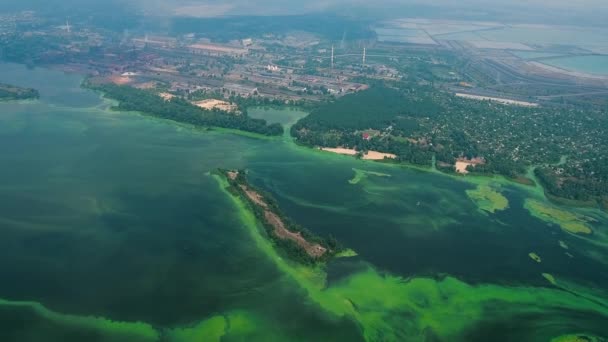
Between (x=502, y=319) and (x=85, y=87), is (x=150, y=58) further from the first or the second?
(x=502, y=319)

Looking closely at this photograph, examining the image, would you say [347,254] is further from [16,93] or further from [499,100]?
[16,93]

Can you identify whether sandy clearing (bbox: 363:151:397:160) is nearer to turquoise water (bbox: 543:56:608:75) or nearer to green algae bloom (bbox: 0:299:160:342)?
green algae bloom (bbox: 0:299:160:342)

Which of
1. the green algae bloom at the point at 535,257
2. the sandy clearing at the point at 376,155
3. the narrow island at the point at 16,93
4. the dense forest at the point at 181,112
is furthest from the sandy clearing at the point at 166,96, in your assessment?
the green algae bloom at the point at 535,257

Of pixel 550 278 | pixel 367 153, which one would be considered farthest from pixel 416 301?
pixel 367 153

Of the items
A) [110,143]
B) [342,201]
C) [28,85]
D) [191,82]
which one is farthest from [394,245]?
[28,85]

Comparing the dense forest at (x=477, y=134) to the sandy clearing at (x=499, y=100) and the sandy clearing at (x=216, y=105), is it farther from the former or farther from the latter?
the sandy clearing at (x=216, y=105)
